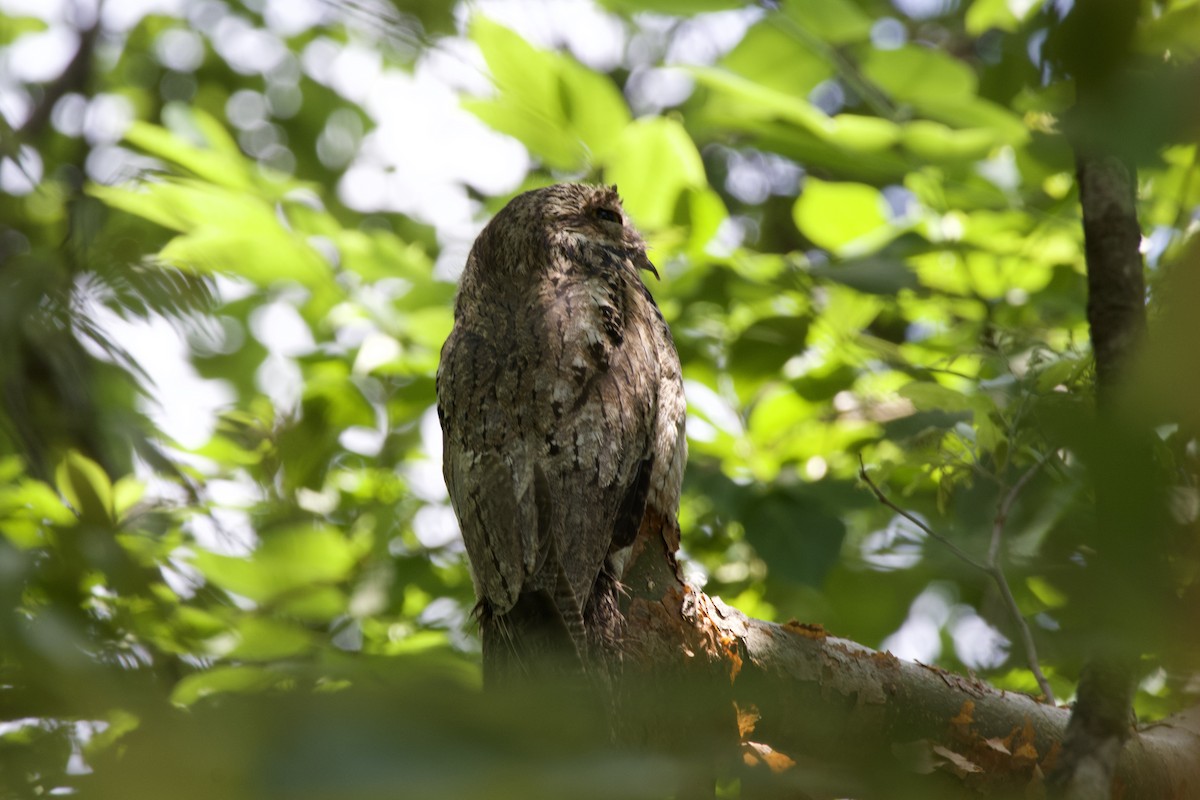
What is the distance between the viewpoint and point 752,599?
3.42 meters

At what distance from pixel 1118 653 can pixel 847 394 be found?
131 inches

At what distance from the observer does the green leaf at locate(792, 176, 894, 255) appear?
11.2 ft

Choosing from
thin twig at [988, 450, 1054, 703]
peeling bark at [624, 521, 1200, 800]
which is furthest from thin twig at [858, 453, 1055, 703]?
peeling bark at [624, 521, 1200, 800]

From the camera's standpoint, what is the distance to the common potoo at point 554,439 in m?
2.16

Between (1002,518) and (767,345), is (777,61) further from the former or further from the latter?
(1002,518)

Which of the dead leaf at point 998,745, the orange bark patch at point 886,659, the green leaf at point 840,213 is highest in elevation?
the green leaf at point 840,213

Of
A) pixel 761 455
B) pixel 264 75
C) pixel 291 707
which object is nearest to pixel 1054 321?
pixel 761 455

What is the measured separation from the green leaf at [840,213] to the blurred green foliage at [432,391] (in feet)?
0.04

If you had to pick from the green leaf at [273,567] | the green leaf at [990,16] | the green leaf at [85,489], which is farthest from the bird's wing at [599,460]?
the green leaf at [85,489]

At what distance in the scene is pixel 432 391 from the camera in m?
3.30

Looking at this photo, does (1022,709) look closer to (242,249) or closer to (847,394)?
(847,394)

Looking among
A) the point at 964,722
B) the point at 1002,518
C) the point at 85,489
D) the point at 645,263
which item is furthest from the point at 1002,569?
the point at 645,263

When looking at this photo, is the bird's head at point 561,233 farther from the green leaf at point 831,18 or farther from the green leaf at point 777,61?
the green leaf at point 831,18

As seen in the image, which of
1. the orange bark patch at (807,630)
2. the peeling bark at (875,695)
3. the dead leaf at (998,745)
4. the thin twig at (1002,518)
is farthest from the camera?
the orange bark patch at (807,630)
